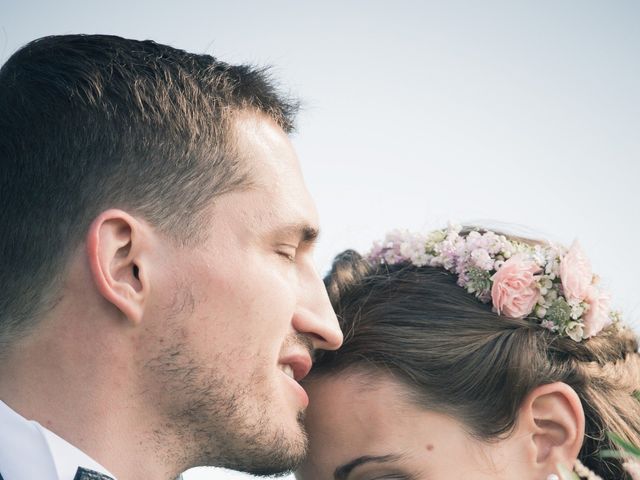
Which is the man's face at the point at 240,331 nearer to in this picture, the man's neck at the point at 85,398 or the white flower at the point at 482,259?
the man's neck at the point at 85,398

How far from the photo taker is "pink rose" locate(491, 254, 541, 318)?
4980mm

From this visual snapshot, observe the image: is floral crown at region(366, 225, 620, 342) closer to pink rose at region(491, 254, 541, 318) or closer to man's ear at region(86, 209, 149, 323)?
pink rose at region(491, 254, 541, 318)

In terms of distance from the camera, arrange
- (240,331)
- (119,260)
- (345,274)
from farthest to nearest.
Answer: (345,274)
(240,331)
(119,260)

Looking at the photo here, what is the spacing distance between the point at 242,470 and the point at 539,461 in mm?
1593

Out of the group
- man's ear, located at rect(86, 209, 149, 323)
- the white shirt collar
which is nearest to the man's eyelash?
man's ear, located at rect(86, 209, 149, 323)

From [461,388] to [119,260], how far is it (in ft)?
6.57

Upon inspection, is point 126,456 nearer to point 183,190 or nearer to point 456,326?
point 183,190

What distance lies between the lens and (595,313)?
5.03 m

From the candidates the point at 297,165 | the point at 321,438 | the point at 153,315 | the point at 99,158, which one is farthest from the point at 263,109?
the point at 321,438

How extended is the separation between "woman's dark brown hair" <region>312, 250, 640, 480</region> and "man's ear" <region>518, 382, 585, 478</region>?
0.07m

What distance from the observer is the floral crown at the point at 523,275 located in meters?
4.99

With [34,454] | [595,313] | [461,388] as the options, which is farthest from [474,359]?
[34,454]

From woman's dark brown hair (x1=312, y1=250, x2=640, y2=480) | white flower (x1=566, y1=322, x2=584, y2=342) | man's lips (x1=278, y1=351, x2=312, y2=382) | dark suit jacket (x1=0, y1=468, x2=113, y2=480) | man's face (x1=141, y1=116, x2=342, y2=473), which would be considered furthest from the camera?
white flower (x1=566, y1=322, x2=584, y2=342)

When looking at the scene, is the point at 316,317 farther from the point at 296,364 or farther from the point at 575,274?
the point at 575,274
